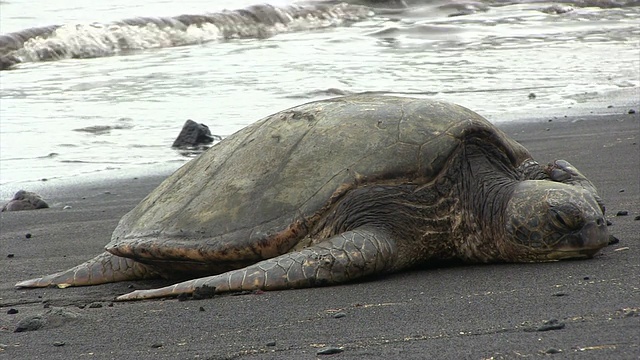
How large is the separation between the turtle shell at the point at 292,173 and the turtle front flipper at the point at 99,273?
122 mm

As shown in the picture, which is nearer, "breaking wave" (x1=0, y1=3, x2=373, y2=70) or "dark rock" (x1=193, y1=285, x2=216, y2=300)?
"dark rock" (x1=193, y1=285, x2=216, y2=300)

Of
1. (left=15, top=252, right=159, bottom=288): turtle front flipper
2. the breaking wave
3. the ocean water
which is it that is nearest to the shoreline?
the ocean water

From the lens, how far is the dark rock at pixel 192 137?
7242mm

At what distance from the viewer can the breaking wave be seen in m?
15.3

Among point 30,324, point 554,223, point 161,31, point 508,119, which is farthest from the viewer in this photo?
point 161,31

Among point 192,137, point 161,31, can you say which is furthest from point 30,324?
point 161,31

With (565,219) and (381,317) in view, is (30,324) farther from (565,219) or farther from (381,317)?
(565,219)

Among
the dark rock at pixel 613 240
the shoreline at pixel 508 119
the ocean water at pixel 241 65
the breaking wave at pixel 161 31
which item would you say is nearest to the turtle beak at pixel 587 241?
the dark rock at pixel 613 240

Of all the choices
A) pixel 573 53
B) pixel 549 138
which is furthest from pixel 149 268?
pixel 573 53

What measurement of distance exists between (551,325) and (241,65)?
10.5 metres

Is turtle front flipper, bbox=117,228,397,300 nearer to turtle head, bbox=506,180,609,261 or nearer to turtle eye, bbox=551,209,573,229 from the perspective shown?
turtle head, bbox=506,180,609,261

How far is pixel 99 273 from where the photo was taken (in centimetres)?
398

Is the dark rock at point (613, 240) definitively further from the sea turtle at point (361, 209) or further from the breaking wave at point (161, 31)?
the breaking wave at point (161, 31)

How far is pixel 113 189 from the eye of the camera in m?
5.96
